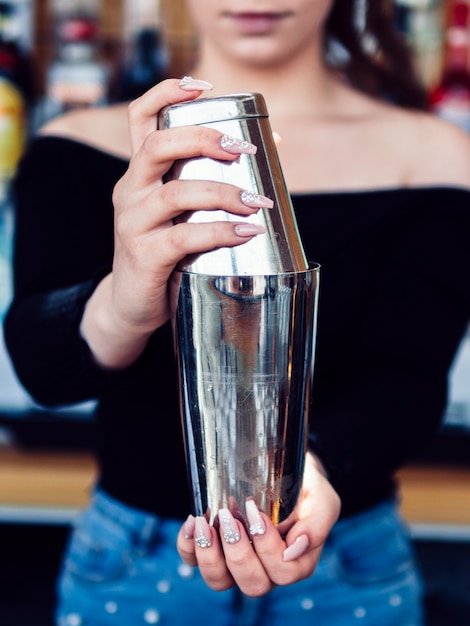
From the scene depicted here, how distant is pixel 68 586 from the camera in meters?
0.79

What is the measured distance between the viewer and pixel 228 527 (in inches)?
18.4

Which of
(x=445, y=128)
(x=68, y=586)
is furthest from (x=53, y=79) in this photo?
(x=68, y=586)

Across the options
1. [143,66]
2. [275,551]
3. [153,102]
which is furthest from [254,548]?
[143,66]

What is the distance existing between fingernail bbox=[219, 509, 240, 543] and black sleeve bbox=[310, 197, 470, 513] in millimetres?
213

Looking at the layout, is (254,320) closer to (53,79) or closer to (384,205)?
(384,205)

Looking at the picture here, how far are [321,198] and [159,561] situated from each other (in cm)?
36

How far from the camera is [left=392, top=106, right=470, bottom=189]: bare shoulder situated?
818 millimetres

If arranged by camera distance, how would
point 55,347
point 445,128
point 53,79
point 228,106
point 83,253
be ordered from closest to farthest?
point 228,106
point 55,347
point 83,253
point 445,128
point 53,79

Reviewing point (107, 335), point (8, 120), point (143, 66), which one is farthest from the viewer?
point (143, 66)

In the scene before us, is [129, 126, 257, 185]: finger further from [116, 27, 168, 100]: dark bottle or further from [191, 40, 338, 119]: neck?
[116, 27, 168, 100]: dark bottle

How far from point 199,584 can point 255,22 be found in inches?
19.2

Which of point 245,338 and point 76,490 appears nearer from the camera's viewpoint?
point 245,338

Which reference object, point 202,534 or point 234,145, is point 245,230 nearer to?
point 234,145

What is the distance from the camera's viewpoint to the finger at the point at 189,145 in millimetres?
408
